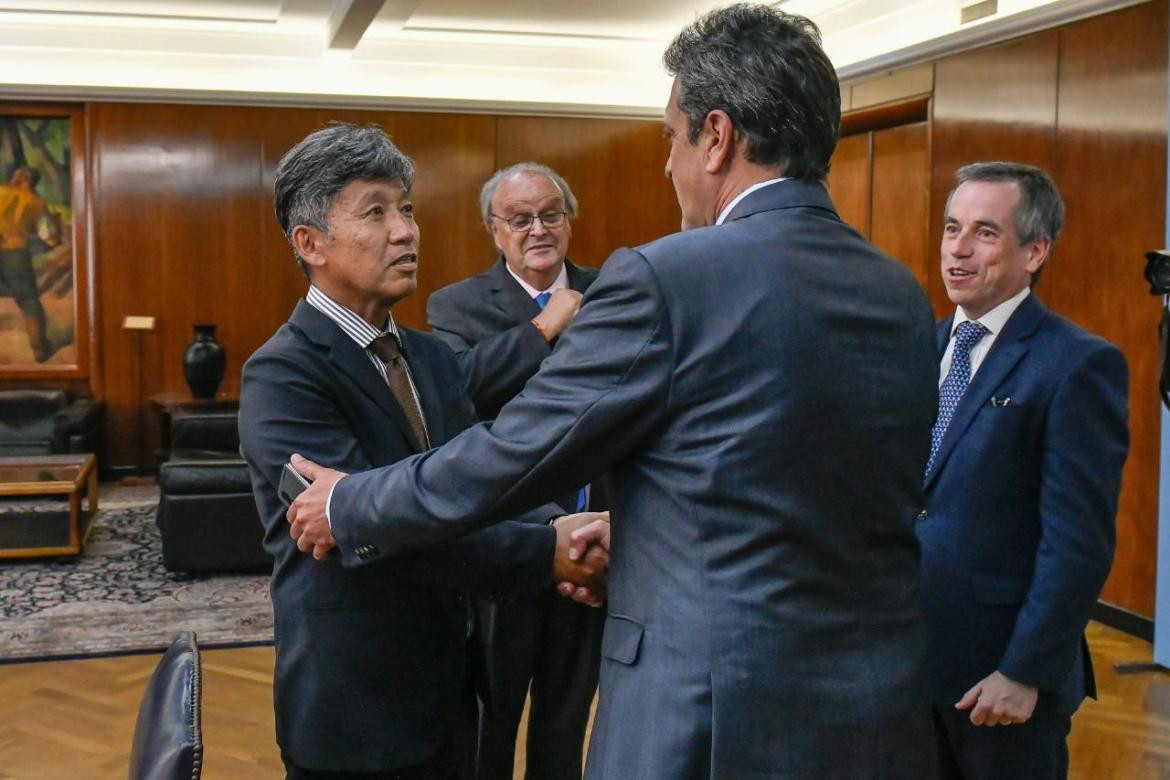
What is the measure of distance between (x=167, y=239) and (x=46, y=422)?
6.02ft

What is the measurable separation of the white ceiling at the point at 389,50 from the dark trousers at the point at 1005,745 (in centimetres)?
638

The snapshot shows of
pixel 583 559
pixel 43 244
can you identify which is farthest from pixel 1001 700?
pixel 43 244

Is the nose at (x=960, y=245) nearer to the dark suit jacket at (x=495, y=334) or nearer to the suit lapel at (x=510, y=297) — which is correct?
the dark suit jacket at (x=495, y=334)

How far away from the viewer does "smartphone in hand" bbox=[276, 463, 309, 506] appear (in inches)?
69.3

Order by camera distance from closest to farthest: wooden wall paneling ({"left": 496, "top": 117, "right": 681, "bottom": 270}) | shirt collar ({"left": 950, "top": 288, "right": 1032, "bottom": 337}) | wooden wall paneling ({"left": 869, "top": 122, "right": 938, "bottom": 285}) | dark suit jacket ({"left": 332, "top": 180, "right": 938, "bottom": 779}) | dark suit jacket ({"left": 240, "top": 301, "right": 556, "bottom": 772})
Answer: dark suit jacket ({"left": 332, "top": 180, "right": 938, "bottom": 779})
dark suit jacket ({"left": 240, "top": 301, "right": 556, "bottom": 772})
shirt collar ({"left": 950, "top": 288, "right": 1032, "bottom": 337})
wooden wall paneling ({"left": 869, "top": 122, "right": 938, "bottom": 285})
wooden wall paneling ({"left": 496, "top": 117, "right": 681, "bottom": 270})

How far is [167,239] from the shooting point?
9.96 meters

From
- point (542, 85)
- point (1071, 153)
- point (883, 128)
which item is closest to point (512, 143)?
point (542, 85)

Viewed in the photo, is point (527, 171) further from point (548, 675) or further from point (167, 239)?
point (167, 239)

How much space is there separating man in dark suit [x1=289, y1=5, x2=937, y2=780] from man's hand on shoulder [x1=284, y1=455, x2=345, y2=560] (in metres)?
0.19

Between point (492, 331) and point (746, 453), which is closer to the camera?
point (746, 453)

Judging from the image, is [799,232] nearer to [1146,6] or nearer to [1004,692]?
[1004,692]

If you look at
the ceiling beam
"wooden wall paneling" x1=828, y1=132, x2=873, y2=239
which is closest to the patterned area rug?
the ceiling beam

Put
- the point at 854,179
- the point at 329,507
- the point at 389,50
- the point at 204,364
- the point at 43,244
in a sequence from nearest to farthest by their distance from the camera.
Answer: the point at 329,507 < the point at 854,179 < the point at 204,364 < the point at 43,244 < the point at 389,50

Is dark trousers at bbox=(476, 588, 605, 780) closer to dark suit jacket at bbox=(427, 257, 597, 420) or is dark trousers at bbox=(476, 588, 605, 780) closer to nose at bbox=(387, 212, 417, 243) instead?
dark suit jacket at bbox=(427, 257, 597, 420)
